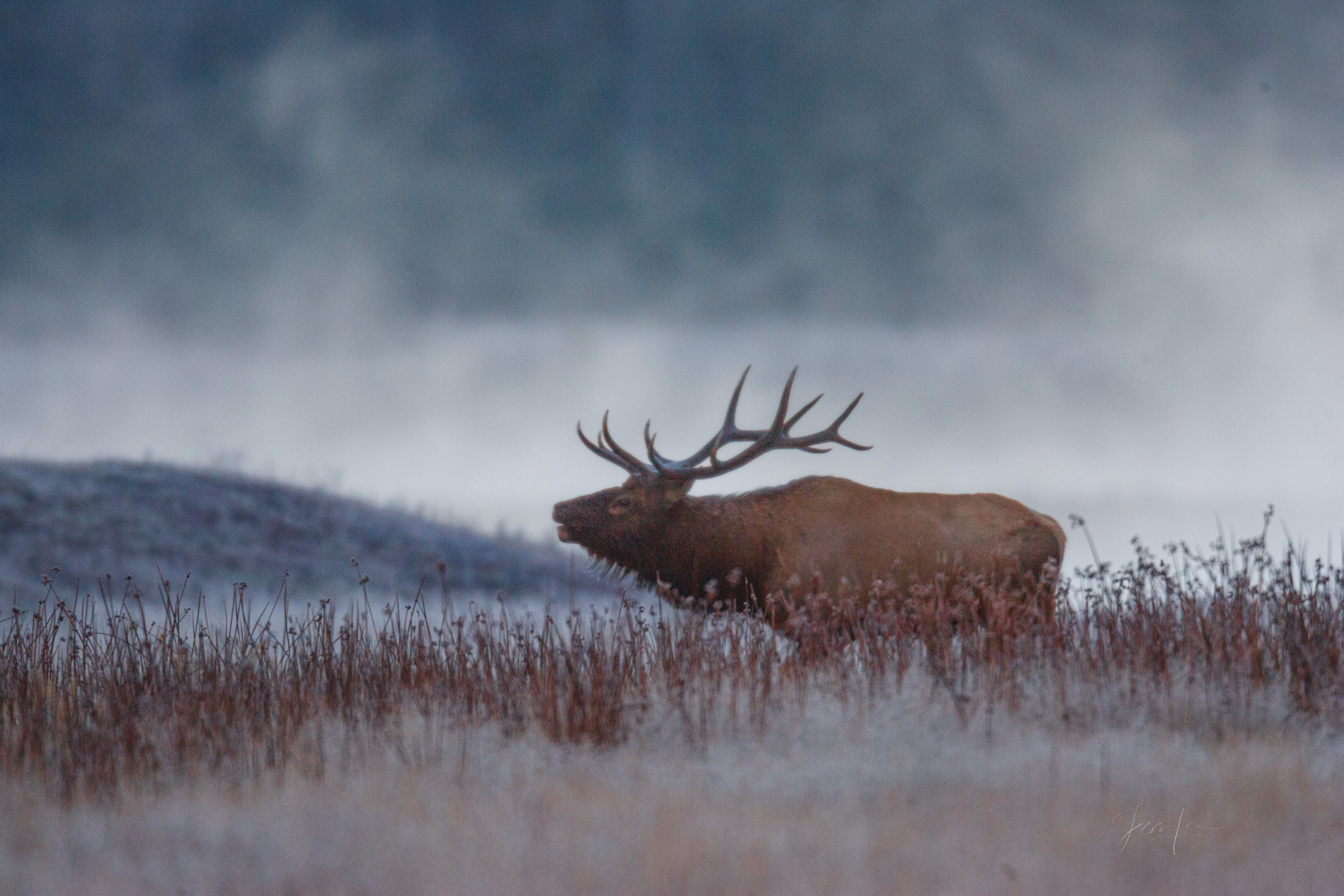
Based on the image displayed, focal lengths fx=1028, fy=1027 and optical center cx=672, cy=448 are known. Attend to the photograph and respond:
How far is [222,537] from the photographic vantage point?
13.5 meters

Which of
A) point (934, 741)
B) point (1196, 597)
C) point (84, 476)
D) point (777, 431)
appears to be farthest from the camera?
point (84, 476)

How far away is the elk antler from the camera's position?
8.16 m

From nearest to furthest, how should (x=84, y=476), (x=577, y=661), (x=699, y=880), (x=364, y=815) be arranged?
(x=699, y=880) → (x=364, y=815) → (x=577, y=661) → (x=84, y=476)

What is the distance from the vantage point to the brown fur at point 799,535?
25.0ft

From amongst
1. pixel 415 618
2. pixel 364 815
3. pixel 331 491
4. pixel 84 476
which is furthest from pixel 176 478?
pixel 364 815

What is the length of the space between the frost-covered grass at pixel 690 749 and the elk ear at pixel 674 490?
4.76ft

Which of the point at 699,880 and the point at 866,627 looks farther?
the point at 866,627

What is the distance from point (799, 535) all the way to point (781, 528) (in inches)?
6.4

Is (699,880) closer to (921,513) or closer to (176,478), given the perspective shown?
(921,513)

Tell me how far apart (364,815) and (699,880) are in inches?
58.4

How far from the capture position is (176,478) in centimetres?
1446

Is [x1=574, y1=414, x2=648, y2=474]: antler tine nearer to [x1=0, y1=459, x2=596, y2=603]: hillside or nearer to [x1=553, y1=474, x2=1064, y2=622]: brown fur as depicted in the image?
[x1=553, y1=474, x2=1064, y2=622]: brown fur

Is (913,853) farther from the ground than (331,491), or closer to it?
closer to it

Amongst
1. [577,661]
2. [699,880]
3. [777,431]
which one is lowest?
[699,880]
